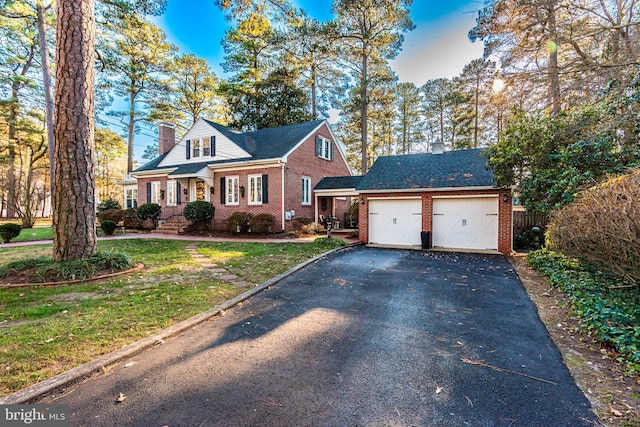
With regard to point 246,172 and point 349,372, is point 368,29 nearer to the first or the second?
point 246,172

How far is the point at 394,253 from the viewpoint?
10594 millimetres

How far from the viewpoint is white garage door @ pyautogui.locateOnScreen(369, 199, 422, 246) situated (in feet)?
39.8

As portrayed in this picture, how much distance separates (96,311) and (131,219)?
1627 cm

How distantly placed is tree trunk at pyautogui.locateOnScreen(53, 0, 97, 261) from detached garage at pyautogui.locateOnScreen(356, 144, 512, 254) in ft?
31.9

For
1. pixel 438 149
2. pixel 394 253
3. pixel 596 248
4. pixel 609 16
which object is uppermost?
pixel 609 16

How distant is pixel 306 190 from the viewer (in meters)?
16.9

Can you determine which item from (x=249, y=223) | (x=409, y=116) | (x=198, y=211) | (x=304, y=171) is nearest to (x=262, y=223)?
(x=249, y=223)

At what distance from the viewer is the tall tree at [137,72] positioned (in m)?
22.6

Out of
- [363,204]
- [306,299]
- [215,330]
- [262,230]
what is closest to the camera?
[215,330]

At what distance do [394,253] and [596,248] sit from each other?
6417mm

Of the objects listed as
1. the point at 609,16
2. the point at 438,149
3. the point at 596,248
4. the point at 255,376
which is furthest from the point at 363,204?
the point at 255,376

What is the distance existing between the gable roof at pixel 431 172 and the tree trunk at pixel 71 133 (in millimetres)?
9702

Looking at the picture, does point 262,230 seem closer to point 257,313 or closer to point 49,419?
point 257,313

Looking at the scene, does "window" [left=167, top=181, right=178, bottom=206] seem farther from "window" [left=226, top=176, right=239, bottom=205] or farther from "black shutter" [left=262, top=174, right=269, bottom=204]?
"black shutter" [left=262, top=174, right=269, bottom=204]
